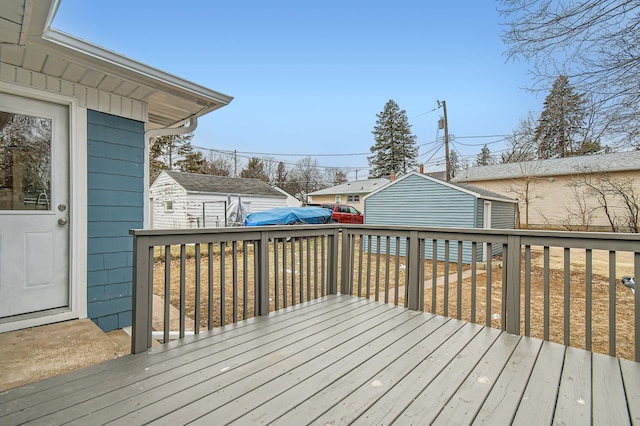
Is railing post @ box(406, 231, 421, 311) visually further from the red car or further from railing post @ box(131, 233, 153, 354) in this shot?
the red car

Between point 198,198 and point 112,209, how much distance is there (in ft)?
40.9

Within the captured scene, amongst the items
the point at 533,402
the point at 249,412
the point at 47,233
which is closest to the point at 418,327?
the point at 533,402

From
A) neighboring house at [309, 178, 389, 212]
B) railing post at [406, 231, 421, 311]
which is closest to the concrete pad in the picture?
railing post at [406, 231, 421, 311]

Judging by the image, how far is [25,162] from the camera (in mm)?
2533

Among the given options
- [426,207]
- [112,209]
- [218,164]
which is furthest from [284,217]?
[218,164]

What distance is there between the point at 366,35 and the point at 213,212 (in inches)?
412

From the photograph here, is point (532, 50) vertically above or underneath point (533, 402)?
above

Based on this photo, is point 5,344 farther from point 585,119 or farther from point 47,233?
point 585,119

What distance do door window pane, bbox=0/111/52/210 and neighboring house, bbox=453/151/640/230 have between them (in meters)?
17.0

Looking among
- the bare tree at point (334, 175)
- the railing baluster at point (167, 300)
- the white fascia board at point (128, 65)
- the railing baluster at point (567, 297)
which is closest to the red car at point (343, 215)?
the white fascia board at point (128, 65)

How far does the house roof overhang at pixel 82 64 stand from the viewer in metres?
1.74

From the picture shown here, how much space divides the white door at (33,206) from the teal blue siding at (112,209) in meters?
0.19

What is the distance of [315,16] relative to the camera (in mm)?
8773

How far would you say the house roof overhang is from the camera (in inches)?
68.6
